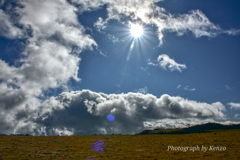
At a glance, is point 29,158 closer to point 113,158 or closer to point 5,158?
point 5,158

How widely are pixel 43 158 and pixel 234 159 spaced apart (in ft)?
133

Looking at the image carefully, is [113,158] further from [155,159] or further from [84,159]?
[155,159]

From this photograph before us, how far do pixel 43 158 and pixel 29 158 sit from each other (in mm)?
2754

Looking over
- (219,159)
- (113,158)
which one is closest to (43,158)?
(113,158)

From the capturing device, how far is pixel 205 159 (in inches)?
1124

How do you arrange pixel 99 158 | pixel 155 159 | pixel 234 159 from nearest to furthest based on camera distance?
pixel 234 159 → pixel 155 159 → pixel 99 158

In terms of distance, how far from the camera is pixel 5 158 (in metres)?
28.8

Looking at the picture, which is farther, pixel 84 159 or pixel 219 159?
pixel 84 159

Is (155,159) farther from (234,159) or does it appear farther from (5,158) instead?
(5,158)

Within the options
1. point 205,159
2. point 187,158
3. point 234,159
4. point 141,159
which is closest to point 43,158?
point 141,159

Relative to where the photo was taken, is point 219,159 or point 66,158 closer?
point 219,159

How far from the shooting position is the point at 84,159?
3023 centimetres

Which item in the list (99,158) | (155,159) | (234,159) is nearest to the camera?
(234,159)

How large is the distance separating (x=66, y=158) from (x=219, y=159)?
33.1 metres
